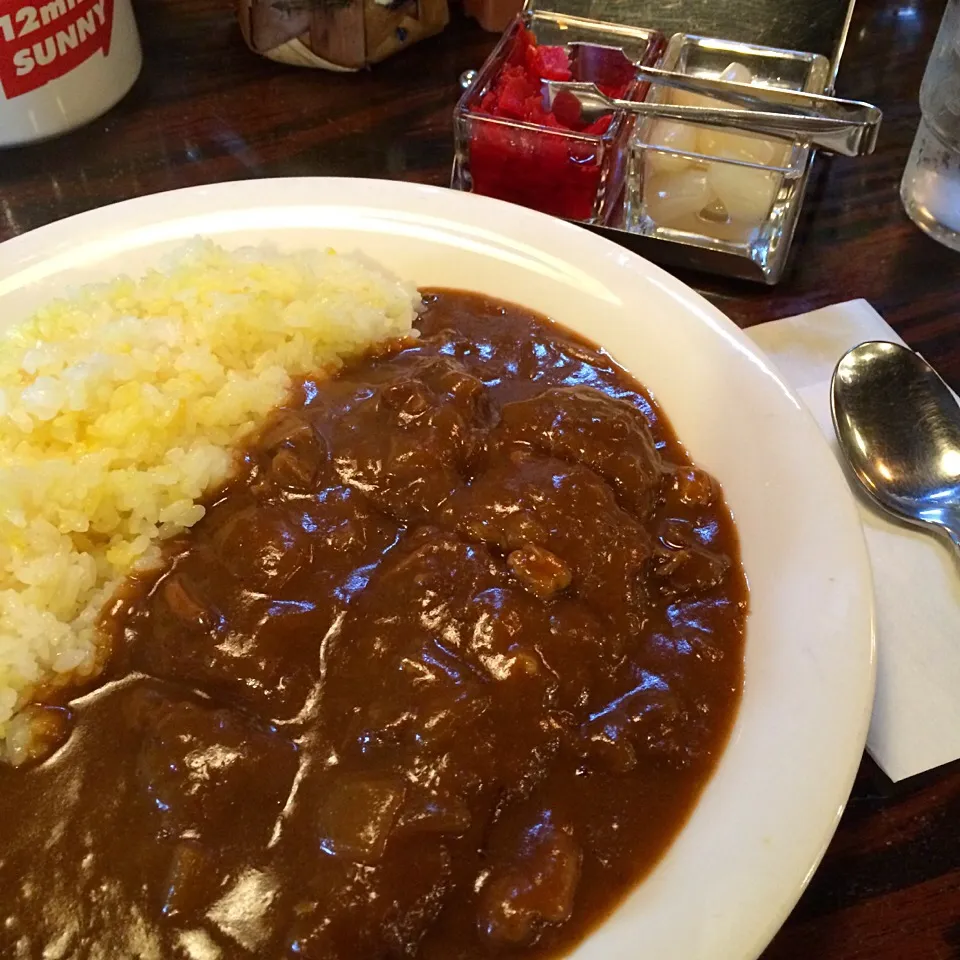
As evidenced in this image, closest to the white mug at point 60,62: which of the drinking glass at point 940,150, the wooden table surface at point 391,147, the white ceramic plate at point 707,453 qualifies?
the wooden table surface at point 391,147

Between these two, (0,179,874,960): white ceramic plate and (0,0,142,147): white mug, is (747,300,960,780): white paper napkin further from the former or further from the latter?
(0,0,142,147): white mug

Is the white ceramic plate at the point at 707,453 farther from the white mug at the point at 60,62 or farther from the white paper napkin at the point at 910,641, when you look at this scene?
the white mug at the point at 60,62

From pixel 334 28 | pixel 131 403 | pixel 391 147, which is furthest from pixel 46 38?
pixel 131 403

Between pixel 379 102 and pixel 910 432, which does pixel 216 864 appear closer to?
pixel 910 432

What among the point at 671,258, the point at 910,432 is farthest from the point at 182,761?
the point at 671,258

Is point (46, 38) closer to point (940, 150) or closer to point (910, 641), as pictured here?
point (940, 150)

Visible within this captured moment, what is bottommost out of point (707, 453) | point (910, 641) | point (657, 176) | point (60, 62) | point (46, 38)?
point (910, 641)
